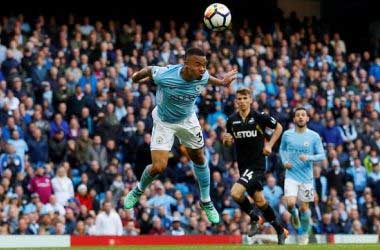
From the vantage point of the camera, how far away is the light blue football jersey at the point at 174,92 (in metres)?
16.6

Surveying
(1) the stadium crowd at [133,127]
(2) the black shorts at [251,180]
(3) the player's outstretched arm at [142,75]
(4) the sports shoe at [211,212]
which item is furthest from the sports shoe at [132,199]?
(1) the stadium crowd at [133,127]

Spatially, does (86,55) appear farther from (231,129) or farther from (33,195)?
(231,129)

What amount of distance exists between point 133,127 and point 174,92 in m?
9.66

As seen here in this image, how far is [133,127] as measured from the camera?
86.0 ft

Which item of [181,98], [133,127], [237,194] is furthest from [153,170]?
[133,127]

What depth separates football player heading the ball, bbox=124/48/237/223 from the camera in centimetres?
1652

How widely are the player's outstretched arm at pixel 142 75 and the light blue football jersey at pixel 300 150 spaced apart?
4.97 metres

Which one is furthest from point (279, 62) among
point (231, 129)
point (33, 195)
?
point (231, 129)

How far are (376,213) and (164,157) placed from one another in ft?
40.8

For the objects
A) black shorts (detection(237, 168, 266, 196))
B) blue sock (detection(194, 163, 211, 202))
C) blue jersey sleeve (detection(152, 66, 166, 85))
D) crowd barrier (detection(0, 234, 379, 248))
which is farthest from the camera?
crowd barrier (detection(0, 234, 379, 248))

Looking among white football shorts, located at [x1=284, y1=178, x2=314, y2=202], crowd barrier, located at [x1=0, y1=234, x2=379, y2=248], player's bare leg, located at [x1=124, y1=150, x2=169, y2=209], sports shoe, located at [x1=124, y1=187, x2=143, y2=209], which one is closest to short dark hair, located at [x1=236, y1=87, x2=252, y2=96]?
player's bare leg, located at [x1=124, y1=150, x2=169, y2=209]

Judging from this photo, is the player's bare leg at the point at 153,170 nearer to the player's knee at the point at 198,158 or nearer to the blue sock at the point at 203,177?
the player's knee at the point at 198,158

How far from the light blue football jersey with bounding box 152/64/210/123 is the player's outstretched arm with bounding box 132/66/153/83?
7 centimetres

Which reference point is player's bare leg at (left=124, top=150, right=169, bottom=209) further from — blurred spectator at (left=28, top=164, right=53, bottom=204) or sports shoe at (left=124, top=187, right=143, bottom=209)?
blurred spectator at (left=28, top=164, right=53, bottom=204)
